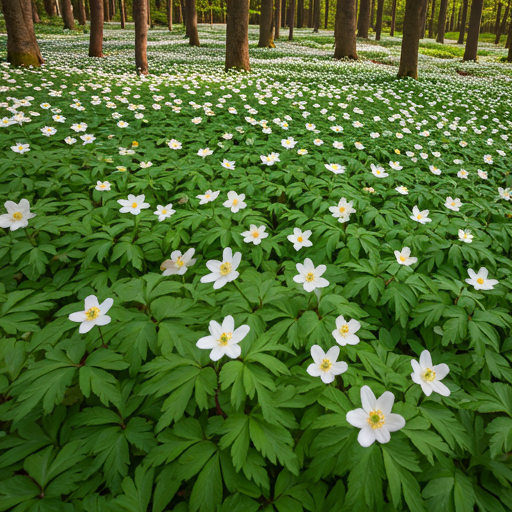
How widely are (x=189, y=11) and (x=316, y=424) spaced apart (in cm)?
2401

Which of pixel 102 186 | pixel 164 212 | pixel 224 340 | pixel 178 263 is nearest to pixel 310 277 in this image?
pixel 224 340

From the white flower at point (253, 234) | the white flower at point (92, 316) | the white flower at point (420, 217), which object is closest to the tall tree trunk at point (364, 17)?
the white flower at point (420, 217)

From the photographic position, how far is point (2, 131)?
13.7 ft

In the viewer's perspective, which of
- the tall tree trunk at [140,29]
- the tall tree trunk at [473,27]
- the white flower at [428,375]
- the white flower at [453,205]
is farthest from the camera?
the tall tree trunk at [473,27]

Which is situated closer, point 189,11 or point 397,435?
point 397,435

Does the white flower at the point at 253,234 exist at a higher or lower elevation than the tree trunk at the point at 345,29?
lower

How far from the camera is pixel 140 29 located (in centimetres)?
934

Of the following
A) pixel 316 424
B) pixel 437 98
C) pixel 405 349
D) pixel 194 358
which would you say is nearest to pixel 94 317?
pixel 194 358

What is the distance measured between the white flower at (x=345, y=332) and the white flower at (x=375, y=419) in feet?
1.11

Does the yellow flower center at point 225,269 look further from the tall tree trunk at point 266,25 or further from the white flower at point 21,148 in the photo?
the tall tree trunk at point 266,25

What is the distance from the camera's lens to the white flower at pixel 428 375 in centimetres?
136

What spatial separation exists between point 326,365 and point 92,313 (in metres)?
1.18

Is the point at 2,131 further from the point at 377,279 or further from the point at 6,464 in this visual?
the point at 377,279

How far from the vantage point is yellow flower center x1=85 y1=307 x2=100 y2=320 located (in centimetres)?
Answer: 157
